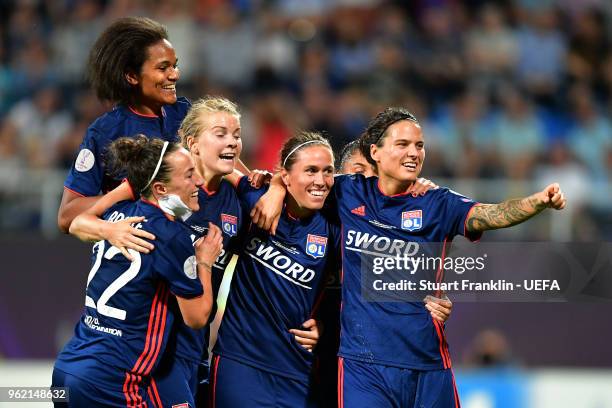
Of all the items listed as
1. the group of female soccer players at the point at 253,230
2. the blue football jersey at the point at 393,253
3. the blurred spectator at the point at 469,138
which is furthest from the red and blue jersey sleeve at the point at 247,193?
the blurred spectator at the point at 469,138

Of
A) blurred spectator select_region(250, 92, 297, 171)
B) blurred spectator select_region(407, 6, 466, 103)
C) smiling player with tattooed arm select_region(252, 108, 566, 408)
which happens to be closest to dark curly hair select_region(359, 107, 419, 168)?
smiling player with tattooed arm select_region(252, 108, 566, 408)

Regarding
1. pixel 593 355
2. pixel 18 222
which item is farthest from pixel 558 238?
pixel 18 222

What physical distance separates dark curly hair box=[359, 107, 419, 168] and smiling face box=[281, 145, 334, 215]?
0.81ft

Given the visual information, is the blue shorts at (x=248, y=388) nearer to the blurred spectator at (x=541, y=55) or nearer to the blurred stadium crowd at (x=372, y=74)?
the blurred stadium crowd at (x=372, y=74)

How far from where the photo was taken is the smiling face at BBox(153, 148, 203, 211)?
508cm

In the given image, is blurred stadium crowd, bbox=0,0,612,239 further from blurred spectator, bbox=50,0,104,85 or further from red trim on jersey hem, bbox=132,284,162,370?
red trim on jersey hem, bbox=132,284,162,370

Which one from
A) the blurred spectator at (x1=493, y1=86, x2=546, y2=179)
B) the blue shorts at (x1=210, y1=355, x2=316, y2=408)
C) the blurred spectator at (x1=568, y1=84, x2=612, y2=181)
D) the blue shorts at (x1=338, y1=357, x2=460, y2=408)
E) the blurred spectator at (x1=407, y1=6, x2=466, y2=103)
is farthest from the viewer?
the blurred spectator at (x1=407, y1=6, x2=466, y2=103)

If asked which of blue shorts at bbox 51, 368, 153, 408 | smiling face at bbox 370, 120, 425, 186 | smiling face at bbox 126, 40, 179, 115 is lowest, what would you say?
blue shorts at bbox 51, 368, 153, 408

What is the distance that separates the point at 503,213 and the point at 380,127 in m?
0.94

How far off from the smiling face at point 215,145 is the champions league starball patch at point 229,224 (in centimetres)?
25

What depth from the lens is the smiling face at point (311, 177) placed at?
5887 millimetres

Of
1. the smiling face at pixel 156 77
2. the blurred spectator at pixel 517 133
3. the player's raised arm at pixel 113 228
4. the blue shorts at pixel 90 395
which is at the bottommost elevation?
the blue shorts at pixel 90 395

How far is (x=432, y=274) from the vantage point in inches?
228

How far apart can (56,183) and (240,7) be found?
14.2 feet
